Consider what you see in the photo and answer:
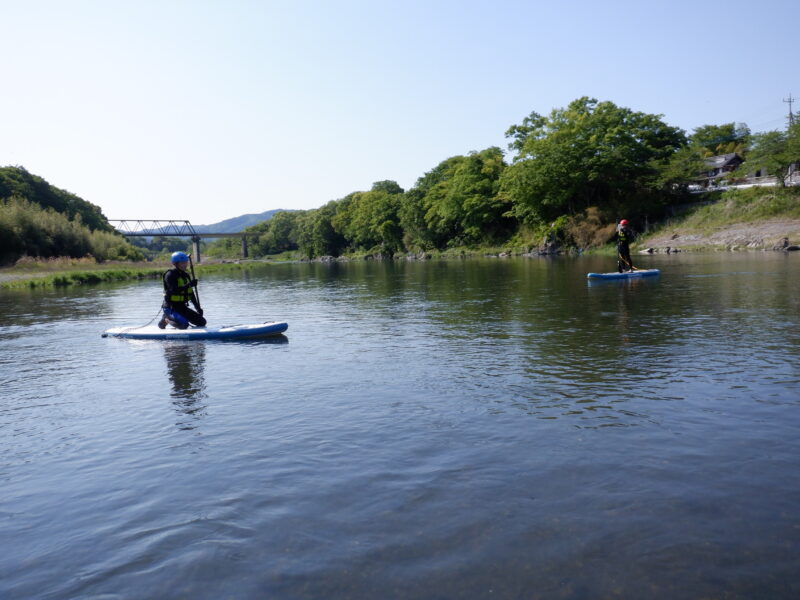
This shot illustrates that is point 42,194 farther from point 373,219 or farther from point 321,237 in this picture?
point 321,237

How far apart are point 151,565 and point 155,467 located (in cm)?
239

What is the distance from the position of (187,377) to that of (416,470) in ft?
24.4

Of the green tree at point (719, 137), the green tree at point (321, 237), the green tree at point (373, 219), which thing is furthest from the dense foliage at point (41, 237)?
the green tree at point (719, 137)

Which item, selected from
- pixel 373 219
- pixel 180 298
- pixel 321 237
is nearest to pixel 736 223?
pixel 180 298

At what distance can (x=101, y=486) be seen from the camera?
22.1 feet

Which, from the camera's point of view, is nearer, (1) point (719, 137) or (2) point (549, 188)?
(2) point (549, 188)

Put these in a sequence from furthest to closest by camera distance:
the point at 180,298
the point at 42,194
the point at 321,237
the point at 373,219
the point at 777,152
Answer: the point at 321,237
the point at 373,219
the point at 42,194
the point at 777,152
the point at 180,298

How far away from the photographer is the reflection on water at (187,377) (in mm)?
9727

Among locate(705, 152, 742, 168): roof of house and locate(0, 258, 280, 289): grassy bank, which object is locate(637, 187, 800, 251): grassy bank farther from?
locate(0, 258, 280, 289): grassy bank

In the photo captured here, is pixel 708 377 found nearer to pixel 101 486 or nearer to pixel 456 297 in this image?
pixel 101 486

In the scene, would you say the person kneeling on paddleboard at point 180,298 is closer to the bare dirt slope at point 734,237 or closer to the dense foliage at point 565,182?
the bare dirt slope at point 734,237

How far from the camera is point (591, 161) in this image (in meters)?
73.8

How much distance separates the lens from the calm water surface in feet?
15.5

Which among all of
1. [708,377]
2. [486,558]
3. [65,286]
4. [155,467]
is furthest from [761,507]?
[65,286]
